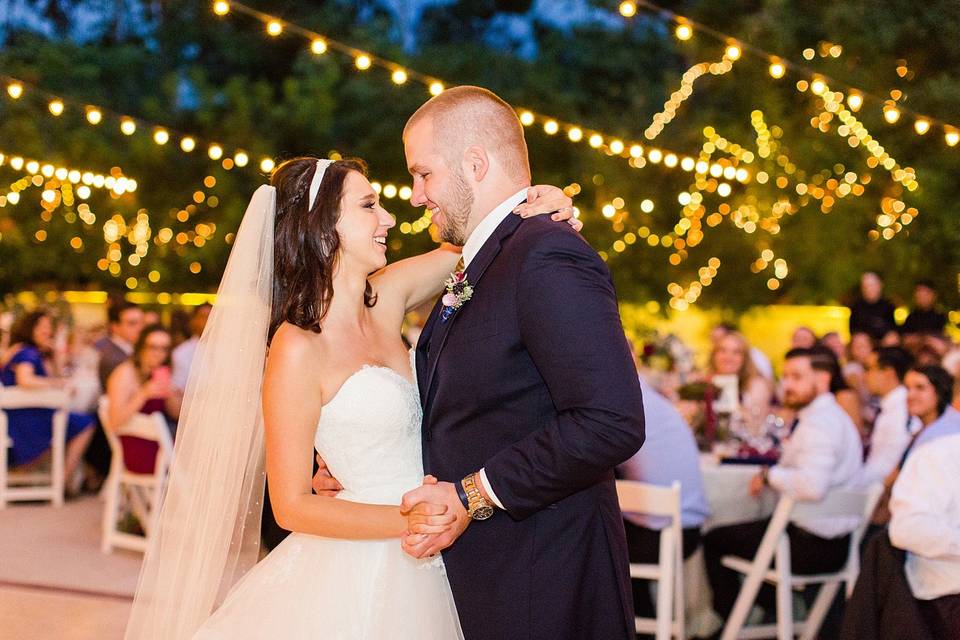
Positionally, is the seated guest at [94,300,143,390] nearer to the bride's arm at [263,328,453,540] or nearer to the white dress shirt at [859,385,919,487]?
the white dress shirt at [859,385,919,487]

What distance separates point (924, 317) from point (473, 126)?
24.7 ft

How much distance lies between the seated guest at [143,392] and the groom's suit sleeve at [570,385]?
4763 mm

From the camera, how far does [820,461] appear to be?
4.45m

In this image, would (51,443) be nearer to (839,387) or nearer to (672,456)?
(672,456)

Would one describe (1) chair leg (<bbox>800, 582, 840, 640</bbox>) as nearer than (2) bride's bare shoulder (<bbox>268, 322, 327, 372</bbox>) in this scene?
No

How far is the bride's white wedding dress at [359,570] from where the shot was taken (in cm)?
242

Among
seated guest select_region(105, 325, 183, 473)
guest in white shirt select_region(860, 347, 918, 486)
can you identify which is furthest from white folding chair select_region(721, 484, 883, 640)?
seated guest select_region(105, 325, 183, 473)

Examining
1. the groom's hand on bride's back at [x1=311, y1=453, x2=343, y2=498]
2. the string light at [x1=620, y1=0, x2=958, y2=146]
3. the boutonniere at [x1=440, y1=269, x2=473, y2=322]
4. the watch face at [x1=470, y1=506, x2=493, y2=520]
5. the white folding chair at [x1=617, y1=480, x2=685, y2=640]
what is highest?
the string light at [x1=620, y1=0, x2=958, y2=146]

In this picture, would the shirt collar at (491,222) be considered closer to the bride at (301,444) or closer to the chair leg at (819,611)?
the bride at (301,444)

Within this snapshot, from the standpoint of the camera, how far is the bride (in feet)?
7.88

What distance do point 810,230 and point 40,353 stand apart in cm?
765

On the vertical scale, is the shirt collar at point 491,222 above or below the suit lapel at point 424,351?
above

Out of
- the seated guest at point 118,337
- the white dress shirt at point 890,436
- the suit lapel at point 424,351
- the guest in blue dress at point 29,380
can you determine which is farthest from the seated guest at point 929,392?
the guest in blue dress at point 29,380

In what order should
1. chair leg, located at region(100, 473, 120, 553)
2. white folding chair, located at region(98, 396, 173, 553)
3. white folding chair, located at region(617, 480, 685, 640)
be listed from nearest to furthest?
white folding chair, located at region(617, 480, 685, 640)
white folding chair, located at region(98, 396, 173, 553)
chair leg, located at region(100, 473, 120, 553)
